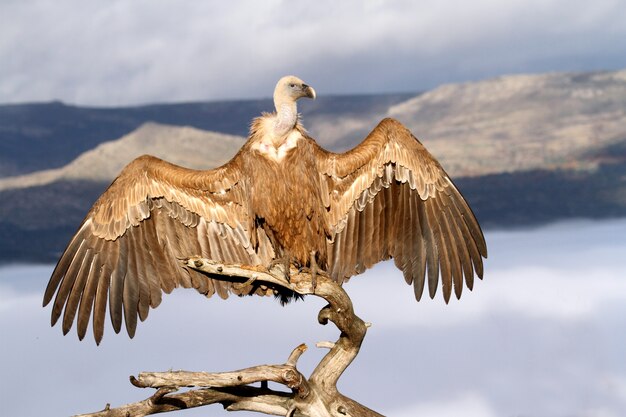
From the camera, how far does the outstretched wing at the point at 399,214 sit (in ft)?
37.8

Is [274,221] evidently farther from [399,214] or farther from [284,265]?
[399,214]

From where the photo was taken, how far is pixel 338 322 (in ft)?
35.8

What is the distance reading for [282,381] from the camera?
1045cm

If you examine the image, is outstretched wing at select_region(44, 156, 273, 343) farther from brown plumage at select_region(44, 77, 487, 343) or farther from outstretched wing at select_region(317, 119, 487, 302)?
outstretched wing at select_region(317, 119, 487, 302)

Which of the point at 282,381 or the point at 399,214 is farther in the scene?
the point at 399,214

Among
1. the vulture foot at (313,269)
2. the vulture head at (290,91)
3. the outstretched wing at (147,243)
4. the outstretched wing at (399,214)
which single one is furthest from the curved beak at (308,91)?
the vulture foot at (313,269)

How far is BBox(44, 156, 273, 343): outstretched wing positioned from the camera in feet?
37.9

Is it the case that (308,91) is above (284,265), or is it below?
above

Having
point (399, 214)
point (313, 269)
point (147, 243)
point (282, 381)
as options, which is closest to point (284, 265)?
point (313, 269)

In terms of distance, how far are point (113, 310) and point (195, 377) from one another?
7.17 feet

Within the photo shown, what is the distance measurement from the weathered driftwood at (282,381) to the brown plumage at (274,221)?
2.12 ft

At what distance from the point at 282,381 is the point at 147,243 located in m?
2.68

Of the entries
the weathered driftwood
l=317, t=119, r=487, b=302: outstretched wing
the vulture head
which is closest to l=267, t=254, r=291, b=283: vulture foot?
the weathered driftwood

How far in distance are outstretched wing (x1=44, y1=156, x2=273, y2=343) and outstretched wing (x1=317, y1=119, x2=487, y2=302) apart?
1.04 m
